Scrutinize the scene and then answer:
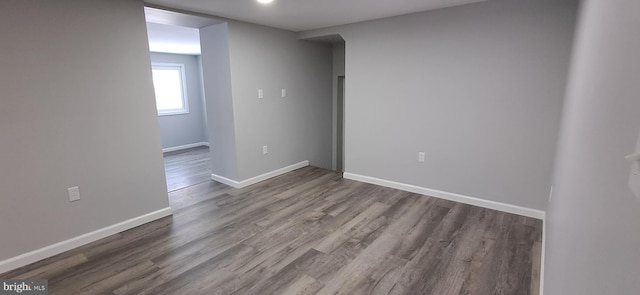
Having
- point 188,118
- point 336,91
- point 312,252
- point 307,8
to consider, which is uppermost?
point 307,8

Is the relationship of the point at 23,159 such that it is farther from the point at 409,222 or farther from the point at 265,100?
the point at 409,222

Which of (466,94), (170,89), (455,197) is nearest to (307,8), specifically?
(466,94)

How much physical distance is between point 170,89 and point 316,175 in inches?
171

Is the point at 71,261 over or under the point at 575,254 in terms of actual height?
under

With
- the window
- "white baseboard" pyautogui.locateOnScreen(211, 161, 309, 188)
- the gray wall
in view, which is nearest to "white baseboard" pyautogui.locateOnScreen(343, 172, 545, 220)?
"white baseboard" pyautogui.locateOnScreen(211, 161, 309, 188)

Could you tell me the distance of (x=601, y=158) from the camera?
2.59 feet

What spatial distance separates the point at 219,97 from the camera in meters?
3.92

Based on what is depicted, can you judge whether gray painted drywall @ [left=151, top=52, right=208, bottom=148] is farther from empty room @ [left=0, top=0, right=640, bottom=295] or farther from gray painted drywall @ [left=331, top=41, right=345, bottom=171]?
gray painted drywall @ [left=331, top=41, right=345, bottom=171]

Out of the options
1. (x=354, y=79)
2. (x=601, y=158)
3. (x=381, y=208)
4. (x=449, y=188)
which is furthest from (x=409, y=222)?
(x=601, y=158)

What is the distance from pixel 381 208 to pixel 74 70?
3.12 meters

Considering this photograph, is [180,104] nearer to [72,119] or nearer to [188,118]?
[188,118]

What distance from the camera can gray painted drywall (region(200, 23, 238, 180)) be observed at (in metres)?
3.72

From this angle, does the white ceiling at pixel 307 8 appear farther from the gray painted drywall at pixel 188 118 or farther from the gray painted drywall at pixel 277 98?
the gray painted drywall at pixel 188 118

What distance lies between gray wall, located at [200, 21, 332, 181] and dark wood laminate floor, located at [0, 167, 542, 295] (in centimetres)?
97
